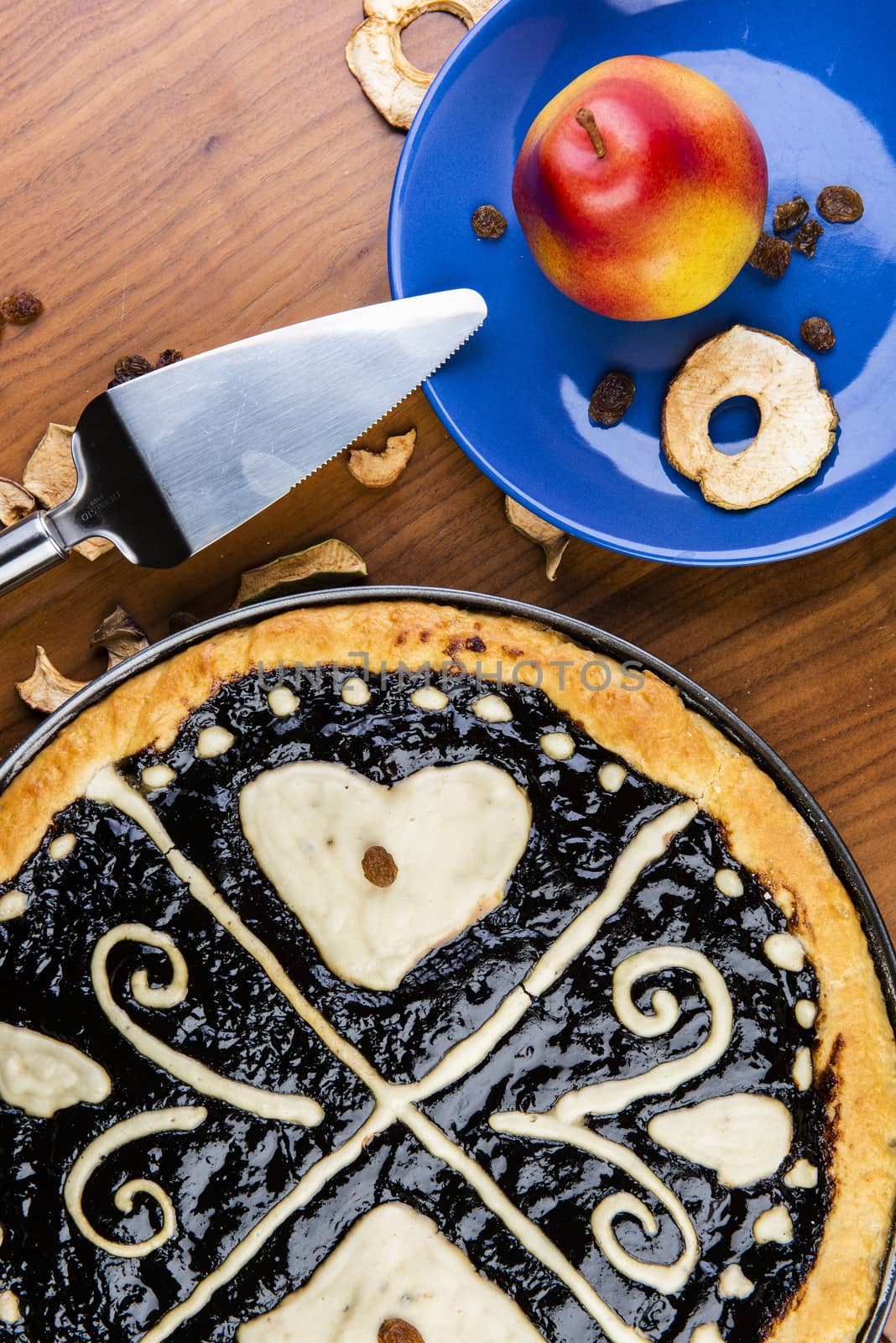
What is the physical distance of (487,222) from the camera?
1492 millimetres

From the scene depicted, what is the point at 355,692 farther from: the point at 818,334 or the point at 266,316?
the point at 818,334

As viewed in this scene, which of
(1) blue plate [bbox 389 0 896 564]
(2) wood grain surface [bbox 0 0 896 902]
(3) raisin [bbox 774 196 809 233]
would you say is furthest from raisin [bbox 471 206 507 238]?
(3) raisin [bbox 774 196 809 233]

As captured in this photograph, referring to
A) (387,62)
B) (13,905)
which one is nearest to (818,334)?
(387,62)

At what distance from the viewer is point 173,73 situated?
1613 mm

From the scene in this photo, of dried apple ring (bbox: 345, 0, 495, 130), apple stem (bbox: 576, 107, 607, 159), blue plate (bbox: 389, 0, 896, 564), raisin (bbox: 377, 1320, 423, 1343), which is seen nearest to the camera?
apple stem (bbox: 576, 107, 607, 159)

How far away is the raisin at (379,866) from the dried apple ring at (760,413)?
74 cm

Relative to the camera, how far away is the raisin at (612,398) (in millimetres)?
1523

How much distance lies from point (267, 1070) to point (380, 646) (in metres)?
0.64

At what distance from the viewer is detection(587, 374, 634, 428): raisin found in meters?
1.52

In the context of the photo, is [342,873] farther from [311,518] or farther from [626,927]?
[311,518]

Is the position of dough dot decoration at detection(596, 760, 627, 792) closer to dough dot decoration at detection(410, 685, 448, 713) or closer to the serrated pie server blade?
dough dot decoration at detection(410, 685, 448, 713)

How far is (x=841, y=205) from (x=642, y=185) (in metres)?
0.40

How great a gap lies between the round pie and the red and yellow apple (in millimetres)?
538

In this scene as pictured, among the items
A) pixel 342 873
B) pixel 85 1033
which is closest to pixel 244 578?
pixel 342 873
